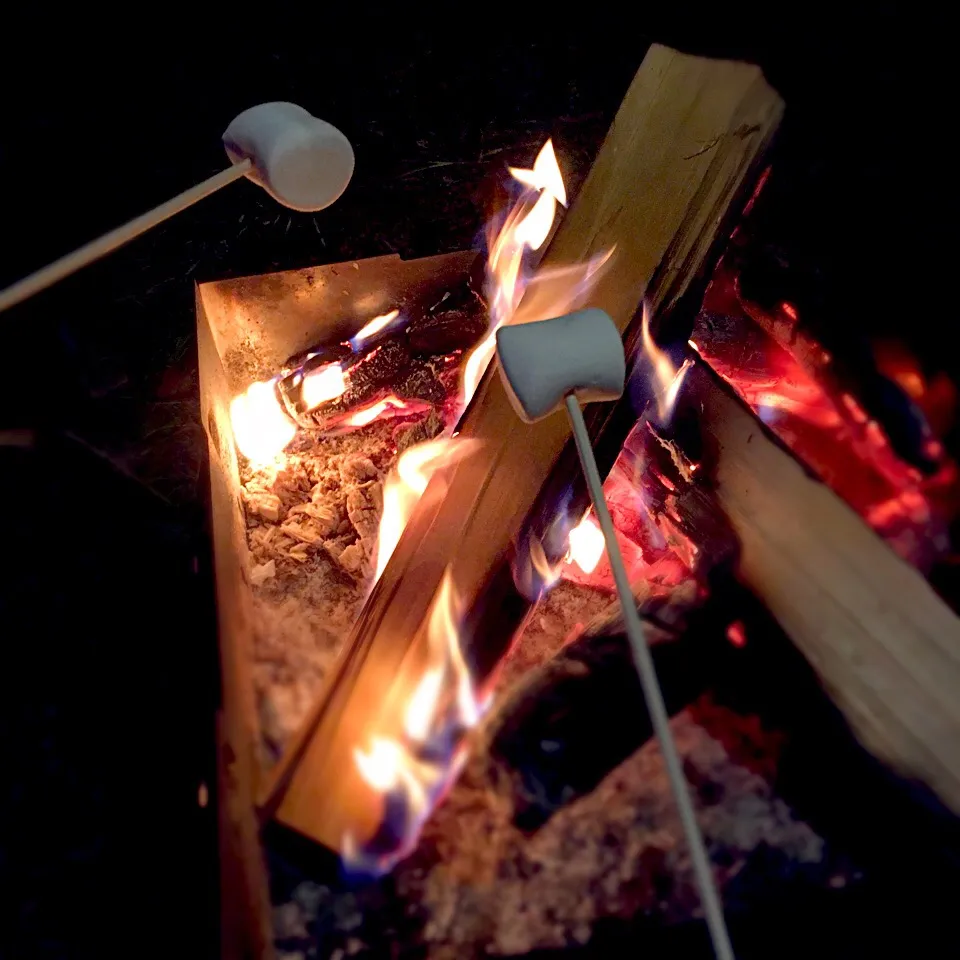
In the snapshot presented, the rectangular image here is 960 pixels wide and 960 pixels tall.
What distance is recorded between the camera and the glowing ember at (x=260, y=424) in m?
2.96

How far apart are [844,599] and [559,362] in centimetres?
115

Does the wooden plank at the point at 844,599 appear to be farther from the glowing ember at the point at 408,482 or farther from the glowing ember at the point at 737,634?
the glowing ember at the point at 408,482

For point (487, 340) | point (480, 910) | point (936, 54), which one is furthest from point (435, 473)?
point (936, 54)

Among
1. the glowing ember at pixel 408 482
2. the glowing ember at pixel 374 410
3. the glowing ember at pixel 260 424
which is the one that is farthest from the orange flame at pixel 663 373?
the glowing ember at pixel 260 424

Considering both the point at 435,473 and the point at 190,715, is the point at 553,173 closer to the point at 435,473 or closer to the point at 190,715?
the point at 435,473

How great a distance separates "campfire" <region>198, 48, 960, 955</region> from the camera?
2.08 meters

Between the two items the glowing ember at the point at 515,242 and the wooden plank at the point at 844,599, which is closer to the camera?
the wooden plank at the point at 844,599

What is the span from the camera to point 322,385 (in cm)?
306

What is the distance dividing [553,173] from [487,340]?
0.94 m

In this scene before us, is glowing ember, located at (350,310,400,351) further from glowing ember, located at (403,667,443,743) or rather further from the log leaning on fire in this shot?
glowing ember, located at (403,667,443,743)

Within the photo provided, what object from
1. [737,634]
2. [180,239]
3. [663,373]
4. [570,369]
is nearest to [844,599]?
[737,634]

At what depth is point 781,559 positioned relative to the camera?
230cm

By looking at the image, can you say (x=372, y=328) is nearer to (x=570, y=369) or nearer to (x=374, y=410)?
(x=374, y=410)

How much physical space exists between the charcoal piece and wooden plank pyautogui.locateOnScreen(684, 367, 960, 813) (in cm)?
113
